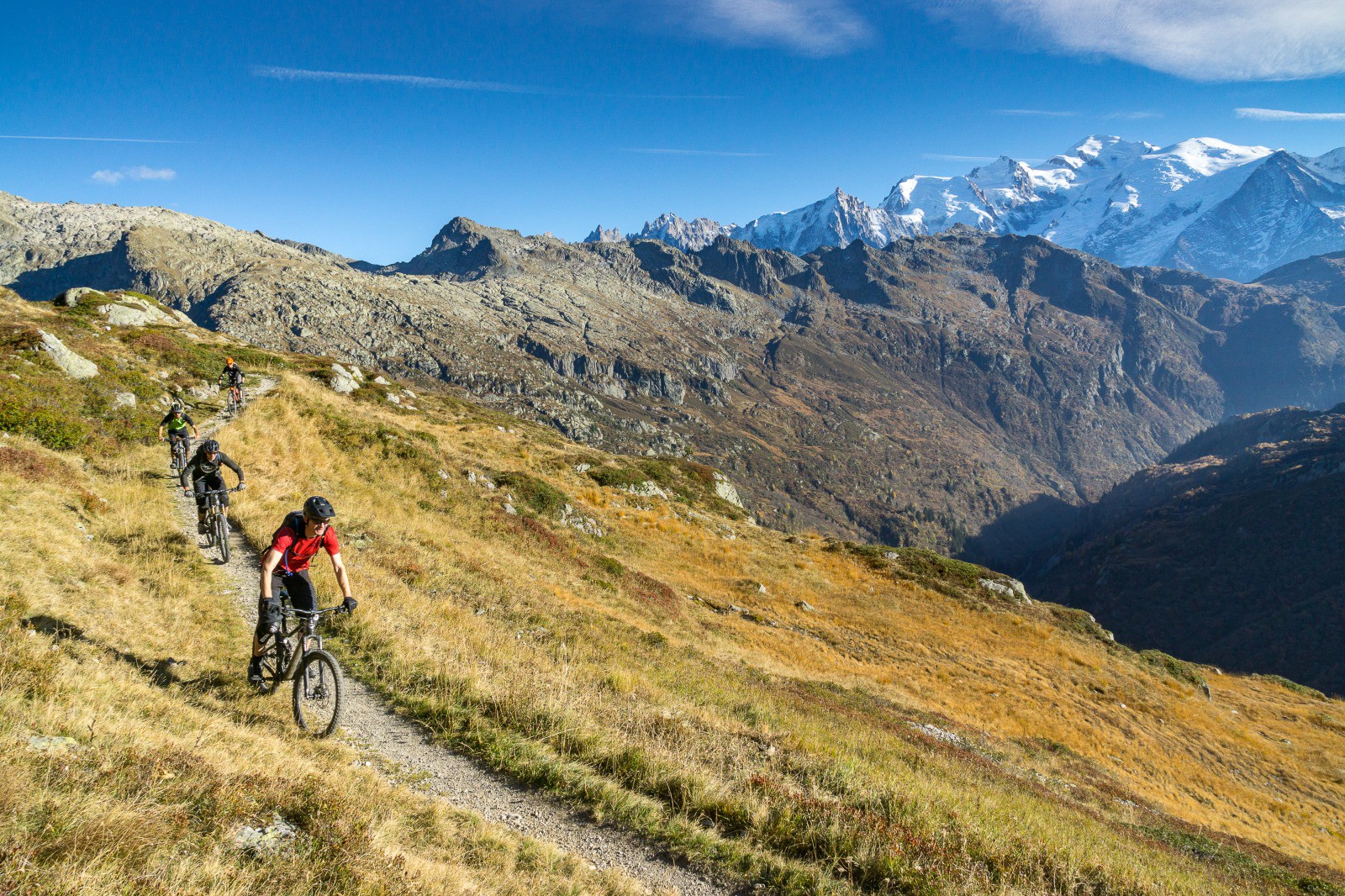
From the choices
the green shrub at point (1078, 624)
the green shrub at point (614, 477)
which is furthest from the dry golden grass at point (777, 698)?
the green shrub at point (614, 477)

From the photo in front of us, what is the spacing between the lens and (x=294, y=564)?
887 centimetres

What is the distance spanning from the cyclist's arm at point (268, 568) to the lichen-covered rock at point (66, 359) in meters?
24.7

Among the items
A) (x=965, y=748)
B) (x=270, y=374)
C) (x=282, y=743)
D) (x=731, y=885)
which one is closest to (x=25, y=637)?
(x=282, y=743)

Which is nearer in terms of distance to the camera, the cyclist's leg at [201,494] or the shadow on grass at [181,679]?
the shadow on grass at [181,679]

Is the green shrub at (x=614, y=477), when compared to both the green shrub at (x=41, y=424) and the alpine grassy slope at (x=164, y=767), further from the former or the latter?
the alpine grassy slope at (x=164, y=767)

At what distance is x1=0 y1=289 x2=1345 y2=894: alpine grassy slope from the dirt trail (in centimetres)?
33

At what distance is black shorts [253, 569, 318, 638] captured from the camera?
28.0 feet

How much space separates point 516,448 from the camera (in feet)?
164

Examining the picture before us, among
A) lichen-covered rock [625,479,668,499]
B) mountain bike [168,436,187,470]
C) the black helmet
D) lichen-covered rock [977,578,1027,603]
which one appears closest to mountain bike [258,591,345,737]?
the black helmet

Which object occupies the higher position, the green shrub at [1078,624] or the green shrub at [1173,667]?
the green shrub at [1078,624]

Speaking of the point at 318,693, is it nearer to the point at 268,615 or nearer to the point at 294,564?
the point at 268,615

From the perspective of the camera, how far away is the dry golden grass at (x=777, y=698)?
8.04 m

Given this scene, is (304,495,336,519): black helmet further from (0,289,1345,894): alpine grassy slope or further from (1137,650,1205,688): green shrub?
(1137,650,1205,688): green shrub

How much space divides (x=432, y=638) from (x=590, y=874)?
7.12 m
